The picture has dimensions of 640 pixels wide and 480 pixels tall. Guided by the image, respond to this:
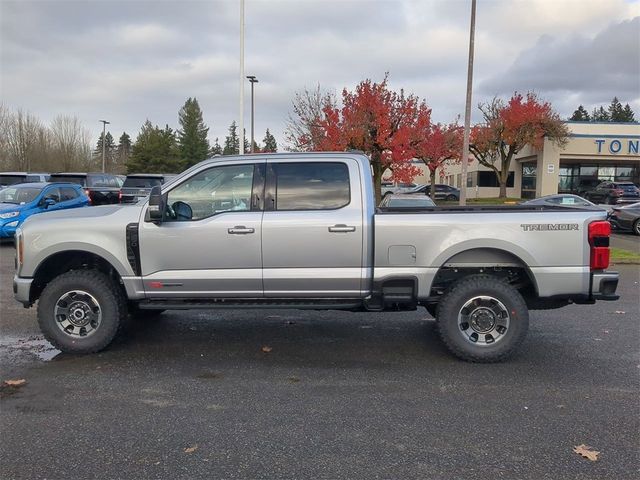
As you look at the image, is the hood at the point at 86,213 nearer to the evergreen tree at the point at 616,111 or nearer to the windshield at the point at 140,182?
the windshield at the point at 140,182

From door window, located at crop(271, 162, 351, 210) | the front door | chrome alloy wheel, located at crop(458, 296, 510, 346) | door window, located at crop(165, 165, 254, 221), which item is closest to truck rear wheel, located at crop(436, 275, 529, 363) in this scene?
chrome alloy wheel, located at crop(458, 296, 510, 346)

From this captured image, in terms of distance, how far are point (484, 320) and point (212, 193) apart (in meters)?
3.02

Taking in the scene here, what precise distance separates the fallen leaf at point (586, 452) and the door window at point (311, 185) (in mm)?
2887

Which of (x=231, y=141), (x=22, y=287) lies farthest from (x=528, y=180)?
(x=231, y=141)

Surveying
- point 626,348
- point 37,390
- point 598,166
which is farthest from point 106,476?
point 598,166

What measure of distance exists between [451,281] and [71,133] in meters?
56.0

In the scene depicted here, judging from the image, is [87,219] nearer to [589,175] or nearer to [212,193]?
[212,193]

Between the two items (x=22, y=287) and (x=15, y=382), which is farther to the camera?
(x=22, y=287)

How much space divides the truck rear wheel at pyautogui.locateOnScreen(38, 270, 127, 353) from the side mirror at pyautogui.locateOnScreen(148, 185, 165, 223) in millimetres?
927

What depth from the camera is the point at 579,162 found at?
4184cm

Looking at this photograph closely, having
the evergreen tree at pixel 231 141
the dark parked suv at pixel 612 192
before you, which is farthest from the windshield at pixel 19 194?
the evergreen tree at pixel 231 141

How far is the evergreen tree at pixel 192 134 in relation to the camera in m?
77.9

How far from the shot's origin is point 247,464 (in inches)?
129

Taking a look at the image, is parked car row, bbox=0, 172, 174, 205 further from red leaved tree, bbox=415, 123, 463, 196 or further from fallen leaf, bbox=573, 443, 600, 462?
fallen leaf, bbox=573, 443, 600, 462
